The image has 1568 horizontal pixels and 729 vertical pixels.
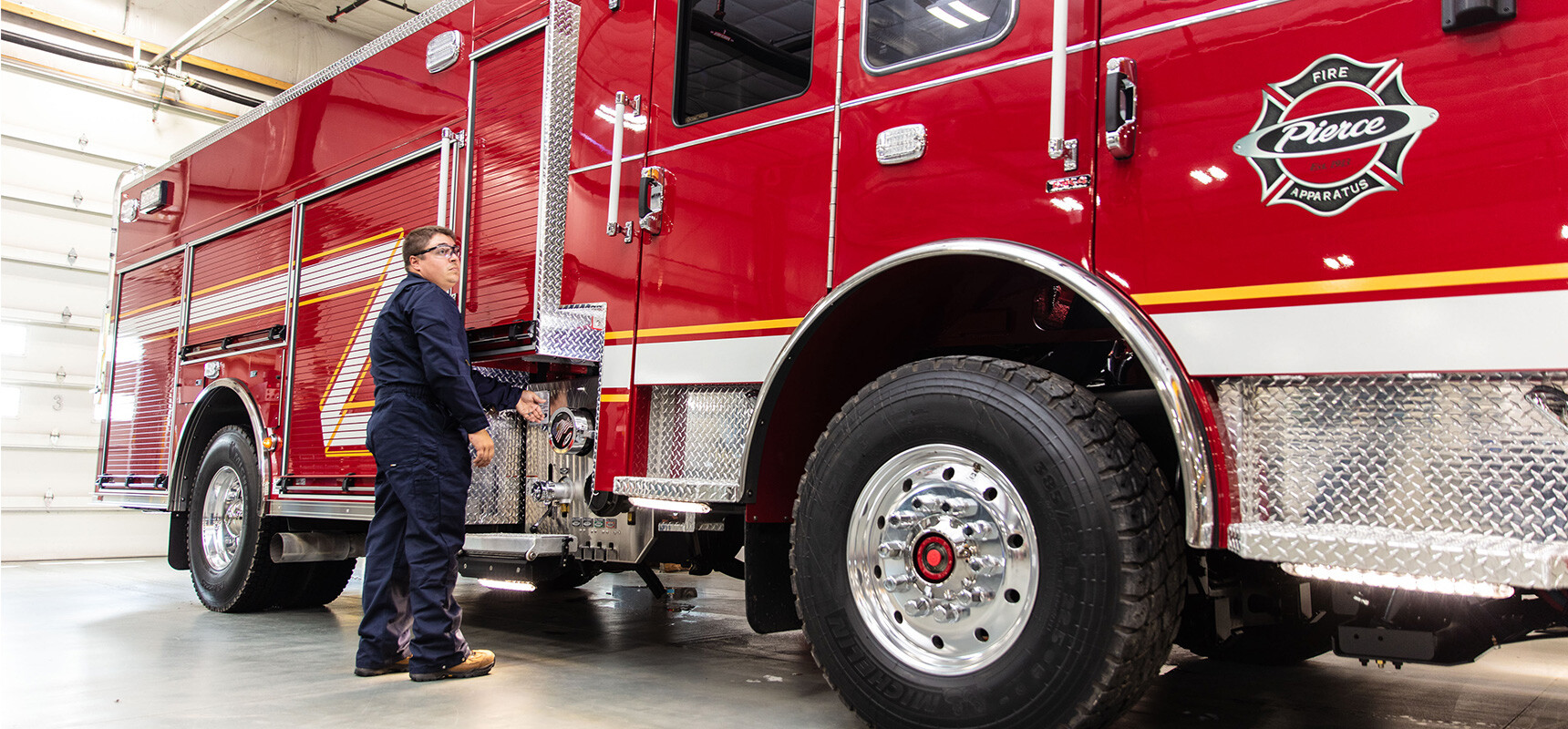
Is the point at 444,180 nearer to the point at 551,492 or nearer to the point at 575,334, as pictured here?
the point at 575,334

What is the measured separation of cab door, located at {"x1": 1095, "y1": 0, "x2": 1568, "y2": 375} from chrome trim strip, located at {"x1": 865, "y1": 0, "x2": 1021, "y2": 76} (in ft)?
0.91

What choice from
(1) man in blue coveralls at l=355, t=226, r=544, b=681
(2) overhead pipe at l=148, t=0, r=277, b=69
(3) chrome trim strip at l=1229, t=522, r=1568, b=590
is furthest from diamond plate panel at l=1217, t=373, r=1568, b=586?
(2) overhead pipe at l=148, t=0, r=277, b=69

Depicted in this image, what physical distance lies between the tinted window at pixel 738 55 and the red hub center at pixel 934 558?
1491mm

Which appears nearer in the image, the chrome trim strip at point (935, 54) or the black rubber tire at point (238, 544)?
the chrome trim strip at point (935, 54)

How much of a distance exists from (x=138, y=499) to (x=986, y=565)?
22.3ft

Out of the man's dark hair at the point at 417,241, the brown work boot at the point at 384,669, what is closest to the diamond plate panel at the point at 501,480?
the brown work boot at the point at 384,669

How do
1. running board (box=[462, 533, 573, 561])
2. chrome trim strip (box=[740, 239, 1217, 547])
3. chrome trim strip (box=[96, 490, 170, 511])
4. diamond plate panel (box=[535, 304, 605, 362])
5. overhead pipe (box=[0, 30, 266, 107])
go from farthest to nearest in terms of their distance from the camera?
overhead pipe (box=[0, 30, 266, 107]) → chrome trim strip (box=[96, 490, 170, 511]) → running board (box=[462, 533, 573, 561]) → diamond plate panel (box=[535, 304, 605, 362]) → chrome trim strip (box=[740, 239, 1217, 547])

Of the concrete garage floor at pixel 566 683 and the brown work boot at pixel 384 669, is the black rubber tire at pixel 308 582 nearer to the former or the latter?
the concrete garage floor at pixel 566 683

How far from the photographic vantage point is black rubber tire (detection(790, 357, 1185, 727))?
2418 mm

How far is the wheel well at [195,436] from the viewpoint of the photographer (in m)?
6.66

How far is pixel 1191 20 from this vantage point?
8.32 ft

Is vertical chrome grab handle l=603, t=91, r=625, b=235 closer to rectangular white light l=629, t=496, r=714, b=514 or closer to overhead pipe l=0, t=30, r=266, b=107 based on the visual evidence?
rectangular white light l=629, t=496, r=714, b=514

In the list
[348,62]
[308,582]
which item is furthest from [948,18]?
[308,582]

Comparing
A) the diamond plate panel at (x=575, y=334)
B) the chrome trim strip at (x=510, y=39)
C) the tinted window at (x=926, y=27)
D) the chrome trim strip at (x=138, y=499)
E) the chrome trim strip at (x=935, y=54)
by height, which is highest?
the chrome trim strip at (x=510, y=39)
